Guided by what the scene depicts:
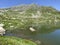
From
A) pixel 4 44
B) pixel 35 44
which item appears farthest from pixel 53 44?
pixel 4 44

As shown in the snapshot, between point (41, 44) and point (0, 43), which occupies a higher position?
point (41, 44)

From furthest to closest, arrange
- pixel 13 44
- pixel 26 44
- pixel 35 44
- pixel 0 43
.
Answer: pixel 35 44
pixel 26 44
pixel 13 44
pixel 0 43

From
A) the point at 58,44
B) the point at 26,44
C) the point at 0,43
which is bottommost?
the point at 0,43

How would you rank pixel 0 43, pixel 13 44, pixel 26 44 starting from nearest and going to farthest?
pixel 0 43 → pixel 13 44 → pixel 26 44

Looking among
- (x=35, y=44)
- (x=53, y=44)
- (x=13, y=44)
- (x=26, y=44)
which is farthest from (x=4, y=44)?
(x=53, y=44)

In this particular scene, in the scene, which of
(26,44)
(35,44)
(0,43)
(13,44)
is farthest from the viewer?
(35,44)

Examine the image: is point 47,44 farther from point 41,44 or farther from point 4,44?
point 4,44

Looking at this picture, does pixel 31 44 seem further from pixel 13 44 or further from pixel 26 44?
pixel 13 44

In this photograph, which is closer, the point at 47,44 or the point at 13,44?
the point at 13,44

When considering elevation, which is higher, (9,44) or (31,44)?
(31,44)
